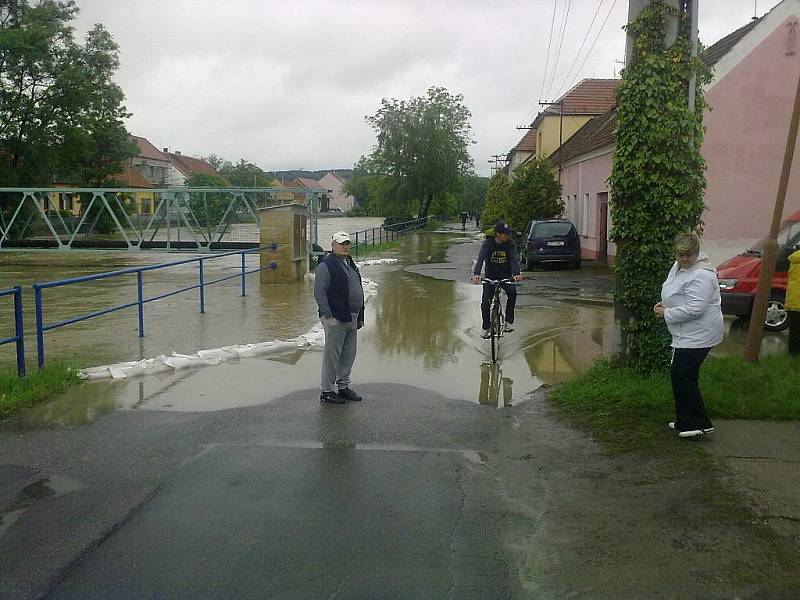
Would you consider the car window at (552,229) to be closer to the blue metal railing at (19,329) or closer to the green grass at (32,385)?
the green grass at (32,385)

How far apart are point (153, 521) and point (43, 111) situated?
4282 cm

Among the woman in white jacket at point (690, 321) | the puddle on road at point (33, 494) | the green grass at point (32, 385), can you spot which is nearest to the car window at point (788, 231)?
the woman in white jacket at point (690, 321)

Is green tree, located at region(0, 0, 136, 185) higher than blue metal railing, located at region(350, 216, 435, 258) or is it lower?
higher

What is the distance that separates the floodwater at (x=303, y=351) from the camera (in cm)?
808

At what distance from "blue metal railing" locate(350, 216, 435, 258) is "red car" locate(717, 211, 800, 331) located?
70.1 ft

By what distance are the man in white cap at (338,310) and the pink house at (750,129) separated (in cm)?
1306

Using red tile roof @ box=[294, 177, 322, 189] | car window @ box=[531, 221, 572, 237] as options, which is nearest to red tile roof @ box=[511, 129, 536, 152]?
car window @ box=[531, 221, 572, 237]

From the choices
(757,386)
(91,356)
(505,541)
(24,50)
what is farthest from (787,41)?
(24,50)

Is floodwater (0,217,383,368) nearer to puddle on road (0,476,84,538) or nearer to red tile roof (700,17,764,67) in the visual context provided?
puddle on road (0,476,84,538)

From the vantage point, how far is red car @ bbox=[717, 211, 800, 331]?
38.0 ft

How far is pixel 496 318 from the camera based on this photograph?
1010 centimetres

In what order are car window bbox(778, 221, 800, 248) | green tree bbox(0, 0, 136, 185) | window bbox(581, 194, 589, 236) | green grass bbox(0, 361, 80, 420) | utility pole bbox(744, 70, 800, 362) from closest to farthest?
green grass bbox(0, 361, 80, 420) < utility pole bbox(744, 70, 800, 362) < car window bbox(778, 221, 800, 248) < window bbox(581, 194, 589, 236) < green tree bbox(0, 0, 136, 185)

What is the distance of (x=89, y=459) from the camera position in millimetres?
5965

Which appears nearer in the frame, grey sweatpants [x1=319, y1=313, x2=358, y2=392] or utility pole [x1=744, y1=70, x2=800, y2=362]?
grey sweatpants [x1=319, y1=313, x2=358, y2=392]
